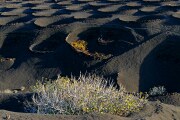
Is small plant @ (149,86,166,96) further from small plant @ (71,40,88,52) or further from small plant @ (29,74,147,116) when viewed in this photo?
small plant @ (29,74,147,116)

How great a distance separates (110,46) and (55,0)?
14.9 meters

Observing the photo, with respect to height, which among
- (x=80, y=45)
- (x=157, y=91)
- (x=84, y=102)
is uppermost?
(x=84, y=102)

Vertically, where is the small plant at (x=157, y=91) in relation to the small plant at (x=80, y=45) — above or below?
below

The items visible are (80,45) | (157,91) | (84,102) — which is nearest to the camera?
(84,102)

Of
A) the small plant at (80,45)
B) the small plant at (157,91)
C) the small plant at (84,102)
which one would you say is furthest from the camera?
the small plant at (80,45)

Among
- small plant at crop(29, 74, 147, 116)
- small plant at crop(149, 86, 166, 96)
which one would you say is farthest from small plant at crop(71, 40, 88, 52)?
small plant at crop(29, 74, 147, 116)

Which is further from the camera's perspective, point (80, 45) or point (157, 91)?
point (80, 45)

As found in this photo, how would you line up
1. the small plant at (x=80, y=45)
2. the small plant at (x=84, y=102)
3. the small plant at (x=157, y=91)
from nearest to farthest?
the small plant at (x=84, y=102), the small plant at (x=157, y=91), the small plant at (x=80, y=45)

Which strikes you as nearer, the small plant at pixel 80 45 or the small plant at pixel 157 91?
the small plant at pixel 157 91

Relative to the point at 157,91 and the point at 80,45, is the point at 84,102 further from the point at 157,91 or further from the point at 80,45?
the point at 80,45

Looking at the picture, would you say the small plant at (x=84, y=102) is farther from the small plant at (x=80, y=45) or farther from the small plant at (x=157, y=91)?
the small plant at (x=80, y=45)

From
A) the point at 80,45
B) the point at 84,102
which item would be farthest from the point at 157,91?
the point at 84,102

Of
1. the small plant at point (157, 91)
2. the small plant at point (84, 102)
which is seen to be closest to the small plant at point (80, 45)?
the small plant at point (157, 91)

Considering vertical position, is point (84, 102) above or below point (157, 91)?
above
